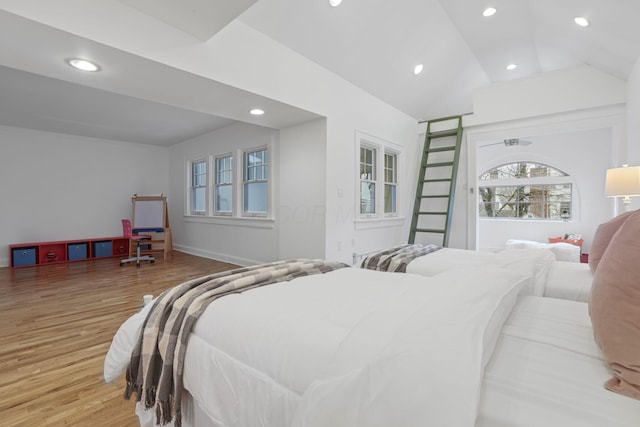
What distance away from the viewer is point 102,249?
5.96 meters

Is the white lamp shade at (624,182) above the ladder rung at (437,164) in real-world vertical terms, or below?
below

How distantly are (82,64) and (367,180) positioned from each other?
130 inches

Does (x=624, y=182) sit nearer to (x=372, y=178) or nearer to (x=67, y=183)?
(x=372, y=178)

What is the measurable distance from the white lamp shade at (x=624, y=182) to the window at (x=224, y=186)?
5.03 m

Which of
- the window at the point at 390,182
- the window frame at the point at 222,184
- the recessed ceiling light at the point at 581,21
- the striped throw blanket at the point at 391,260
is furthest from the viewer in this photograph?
the window frame at the point at 222,184

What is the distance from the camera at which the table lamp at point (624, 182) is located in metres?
2.69

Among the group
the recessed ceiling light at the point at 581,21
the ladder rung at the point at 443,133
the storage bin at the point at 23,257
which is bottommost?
the storage bin at the point at 23,257

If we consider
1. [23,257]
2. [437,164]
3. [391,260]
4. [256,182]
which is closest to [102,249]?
[23,257]

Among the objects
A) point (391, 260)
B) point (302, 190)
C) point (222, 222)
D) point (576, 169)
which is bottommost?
point (391, 260)

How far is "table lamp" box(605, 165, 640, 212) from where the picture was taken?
269 cm

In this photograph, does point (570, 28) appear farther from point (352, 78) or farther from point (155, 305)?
point (155, 305)

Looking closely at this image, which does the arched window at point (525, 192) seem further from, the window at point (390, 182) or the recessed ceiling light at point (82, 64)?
the recessed ceiling light at point (82, 64)

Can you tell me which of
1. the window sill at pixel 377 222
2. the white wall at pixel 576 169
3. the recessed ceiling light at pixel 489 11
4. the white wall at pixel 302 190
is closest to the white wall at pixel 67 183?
the white wall at pixel 302 190

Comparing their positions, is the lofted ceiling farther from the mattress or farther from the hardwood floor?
the mattress
